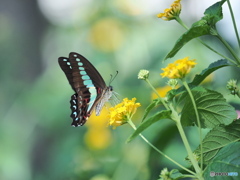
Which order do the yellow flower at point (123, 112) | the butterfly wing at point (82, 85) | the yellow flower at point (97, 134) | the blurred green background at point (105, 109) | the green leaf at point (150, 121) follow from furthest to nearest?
the yellow flower at point (97, 134)
the blurred green background at point (105, 109)
the butterfly wing at point (82, 85)
the yellow flower at point (123, 112)
the green leaf at point (150, 121)

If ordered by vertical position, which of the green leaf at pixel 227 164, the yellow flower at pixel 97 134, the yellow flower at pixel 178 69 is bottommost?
the green leaf at pixel 227 164

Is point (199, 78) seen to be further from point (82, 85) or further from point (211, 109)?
point (82, 85)

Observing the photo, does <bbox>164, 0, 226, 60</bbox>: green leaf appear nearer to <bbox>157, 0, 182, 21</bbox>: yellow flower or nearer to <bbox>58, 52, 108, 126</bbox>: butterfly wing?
<bbox>157, 0, 182, 21</bbox>: yellow flower

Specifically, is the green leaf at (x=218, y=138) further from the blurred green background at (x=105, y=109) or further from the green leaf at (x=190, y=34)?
the blurred green background at (x=105, y=109)

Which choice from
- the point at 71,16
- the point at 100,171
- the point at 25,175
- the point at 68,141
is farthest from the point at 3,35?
the point at 100,171

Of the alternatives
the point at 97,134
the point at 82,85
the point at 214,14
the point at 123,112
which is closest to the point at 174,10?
the point at 214,14

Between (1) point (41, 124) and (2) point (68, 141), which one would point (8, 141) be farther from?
(2) point (68, 141)

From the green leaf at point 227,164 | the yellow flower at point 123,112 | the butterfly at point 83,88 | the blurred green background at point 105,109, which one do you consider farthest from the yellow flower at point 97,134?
the green leaf at point 227,164

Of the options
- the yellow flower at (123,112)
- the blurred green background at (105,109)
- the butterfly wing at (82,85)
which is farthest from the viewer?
the blurred green background at (105,109)
